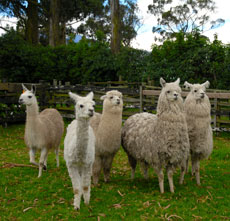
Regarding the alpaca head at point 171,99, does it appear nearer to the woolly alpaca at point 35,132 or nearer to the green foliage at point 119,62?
the woolly alpaca at point 35,132

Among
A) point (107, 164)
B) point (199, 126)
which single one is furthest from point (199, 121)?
point (107, 164)

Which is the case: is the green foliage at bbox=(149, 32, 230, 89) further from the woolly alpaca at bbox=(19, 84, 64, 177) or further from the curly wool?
the woolly alpaca at bbox=(19, 84, 64, 177)

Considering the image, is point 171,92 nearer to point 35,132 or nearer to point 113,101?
point 113,101

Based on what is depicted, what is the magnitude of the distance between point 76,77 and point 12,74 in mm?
4370

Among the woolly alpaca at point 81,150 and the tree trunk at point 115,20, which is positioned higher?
the tree trunk at point 115,20

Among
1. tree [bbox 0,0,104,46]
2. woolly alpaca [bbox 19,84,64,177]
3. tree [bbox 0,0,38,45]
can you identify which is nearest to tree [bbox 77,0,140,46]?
tree [bbox 0,0,104,46]

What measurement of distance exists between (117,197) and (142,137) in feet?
3.73

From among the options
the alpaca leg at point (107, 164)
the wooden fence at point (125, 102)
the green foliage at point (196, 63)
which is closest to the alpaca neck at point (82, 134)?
the alpaca leg at point (107, 164)

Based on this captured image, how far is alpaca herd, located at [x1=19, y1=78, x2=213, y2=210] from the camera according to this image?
174 inches

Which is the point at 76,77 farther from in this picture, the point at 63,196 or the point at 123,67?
the point at 63,196

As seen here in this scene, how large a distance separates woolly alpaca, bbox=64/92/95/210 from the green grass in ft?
1.11

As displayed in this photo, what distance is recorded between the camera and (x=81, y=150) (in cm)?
421

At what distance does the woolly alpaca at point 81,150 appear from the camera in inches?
159

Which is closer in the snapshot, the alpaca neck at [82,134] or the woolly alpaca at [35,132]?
the alpaca neck at [82,134]
